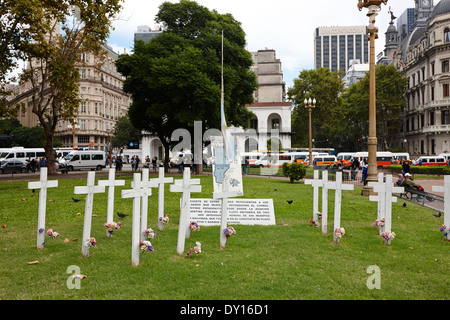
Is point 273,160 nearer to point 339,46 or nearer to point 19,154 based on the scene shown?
point 19,154

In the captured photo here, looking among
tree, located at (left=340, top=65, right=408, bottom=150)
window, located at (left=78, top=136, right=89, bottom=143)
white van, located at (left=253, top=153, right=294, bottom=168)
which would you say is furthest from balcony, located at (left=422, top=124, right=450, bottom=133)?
window, located at (left=78, top=136, right=89, bottom=143)

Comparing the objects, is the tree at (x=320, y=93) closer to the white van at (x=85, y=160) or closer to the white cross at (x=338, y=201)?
the white van at (x=85, y=160)

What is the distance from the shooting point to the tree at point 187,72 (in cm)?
2253

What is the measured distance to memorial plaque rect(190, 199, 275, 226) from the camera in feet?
29.7

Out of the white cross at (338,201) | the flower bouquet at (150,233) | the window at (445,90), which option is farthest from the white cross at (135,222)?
the window at (445,90)

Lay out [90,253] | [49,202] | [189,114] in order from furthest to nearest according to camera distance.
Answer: [189,114], [49,202], [90,253]

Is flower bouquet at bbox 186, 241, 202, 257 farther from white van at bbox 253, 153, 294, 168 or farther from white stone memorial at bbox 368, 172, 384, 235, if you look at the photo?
white van at bbox 253, 153, 294, 168

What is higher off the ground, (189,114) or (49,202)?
(189,114)

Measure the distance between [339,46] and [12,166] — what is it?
18886 cm

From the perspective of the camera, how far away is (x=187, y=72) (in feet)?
72.9

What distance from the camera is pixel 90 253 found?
643 cm
